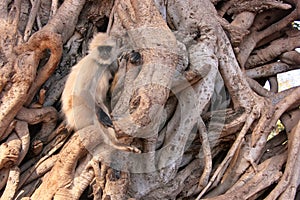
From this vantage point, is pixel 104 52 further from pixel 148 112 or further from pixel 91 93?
pixel 148 112

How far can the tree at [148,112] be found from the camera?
2.02 metres

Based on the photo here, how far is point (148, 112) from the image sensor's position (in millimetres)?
1999

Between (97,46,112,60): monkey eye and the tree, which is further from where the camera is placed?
(97,46,112,60): monkey eye

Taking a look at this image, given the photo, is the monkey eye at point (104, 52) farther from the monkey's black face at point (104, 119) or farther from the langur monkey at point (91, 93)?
the monkey's black face at point (104, 119)

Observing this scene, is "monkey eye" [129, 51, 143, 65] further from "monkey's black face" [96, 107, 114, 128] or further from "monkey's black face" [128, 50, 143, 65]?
"monkey's black face" [96, 107, 114, 128]

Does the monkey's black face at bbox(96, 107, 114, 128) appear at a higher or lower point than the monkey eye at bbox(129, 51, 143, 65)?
lower

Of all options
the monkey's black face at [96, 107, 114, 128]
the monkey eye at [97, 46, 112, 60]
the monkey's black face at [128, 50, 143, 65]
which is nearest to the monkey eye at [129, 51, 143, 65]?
the monkey's black face at [128, 50, 143, 65]

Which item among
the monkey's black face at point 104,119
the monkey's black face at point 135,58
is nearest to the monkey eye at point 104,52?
the monkey's black face at point 135,58

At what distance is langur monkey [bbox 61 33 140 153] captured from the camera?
2008mm

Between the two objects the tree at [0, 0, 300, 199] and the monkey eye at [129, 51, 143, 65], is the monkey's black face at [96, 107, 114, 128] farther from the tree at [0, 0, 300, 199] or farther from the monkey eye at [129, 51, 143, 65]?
the monkey eye at [129, 51, 143, 65]

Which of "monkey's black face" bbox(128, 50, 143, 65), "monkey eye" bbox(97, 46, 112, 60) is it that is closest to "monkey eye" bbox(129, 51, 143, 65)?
"monkey's black face" bbox(128, 50, 143, 65)

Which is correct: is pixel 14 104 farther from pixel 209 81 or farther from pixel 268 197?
pixel 268 197

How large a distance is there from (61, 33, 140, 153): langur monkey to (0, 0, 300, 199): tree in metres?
0.04

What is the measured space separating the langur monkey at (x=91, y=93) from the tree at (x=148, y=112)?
0.04 meters
